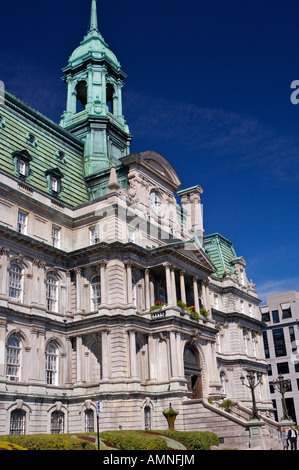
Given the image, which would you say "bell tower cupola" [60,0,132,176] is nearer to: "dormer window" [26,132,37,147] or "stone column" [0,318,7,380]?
"dormer window" [26,132,37,147]

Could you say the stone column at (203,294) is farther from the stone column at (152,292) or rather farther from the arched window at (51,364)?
the arched window at (51,364)

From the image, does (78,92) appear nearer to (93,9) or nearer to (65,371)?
(93,9)

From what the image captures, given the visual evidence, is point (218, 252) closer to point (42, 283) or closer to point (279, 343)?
point (42, 283)

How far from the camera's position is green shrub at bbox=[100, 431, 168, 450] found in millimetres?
32062

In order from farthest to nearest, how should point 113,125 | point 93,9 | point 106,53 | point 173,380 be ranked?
point 93,9, point 106,53, point 113,125, point 173,380

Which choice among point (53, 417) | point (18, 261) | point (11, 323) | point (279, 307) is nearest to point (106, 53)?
point (18, 261)

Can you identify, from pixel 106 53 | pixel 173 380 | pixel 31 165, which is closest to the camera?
pixel 173 380

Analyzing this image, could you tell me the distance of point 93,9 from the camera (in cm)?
7262

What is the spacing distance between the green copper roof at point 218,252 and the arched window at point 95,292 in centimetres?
3056

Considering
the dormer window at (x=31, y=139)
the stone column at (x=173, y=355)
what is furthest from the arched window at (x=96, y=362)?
the dormer window at (x=31, y=139)

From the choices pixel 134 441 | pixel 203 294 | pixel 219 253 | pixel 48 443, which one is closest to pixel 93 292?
pixel 203 294

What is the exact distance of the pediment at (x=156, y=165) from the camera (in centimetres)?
5268

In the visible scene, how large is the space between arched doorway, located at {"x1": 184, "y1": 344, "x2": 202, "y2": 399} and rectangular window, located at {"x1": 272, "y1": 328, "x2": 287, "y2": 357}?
61.3 m

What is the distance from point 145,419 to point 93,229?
17.3m
